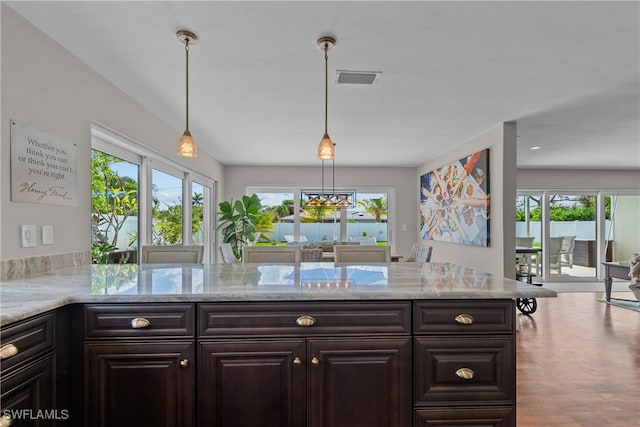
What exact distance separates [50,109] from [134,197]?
144 cm

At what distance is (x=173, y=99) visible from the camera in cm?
310

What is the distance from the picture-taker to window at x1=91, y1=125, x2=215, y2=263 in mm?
2836

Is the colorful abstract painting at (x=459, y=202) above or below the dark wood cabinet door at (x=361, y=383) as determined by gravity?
above

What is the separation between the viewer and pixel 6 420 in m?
1.18

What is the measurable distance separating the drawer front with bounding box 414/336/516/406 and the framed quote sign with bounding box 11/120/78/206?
2.20 meters

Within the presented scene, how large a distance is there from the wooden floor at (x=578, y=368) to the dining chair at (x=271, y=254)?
1.88 metres

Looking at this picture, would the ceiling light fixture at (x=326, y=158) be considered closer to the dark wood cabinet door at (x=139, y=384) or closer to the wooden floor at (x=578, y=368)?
the dark wood cabinet door at (x=139, y=384)

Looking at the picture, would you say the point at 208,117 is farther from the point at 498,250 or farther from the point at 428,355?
the point at 498,250

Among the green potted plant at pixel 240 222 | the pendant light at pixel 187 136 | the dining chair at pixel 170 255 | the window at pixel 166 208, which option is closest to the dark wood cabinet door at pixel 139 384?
the pendant light at pixel 187 136

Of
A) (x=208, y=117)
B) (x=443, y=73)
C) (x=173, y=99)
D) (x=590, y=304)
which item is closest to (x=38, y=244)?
(x=173, y=99)

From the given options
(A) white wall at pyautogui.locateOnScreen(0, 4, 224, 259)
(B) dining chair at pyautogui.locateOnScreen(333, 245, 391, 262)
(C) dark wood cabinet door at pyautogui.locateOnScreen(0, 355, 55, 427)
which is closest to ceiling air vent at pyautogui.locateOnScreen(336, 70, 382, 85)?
(B) dining chair at pyautogui.locateOnScreen(333, 245, 391, 262)

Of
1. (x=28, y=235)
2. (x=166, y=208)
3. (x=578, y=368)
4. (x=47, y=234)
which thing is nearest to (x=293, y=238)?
(x=166, y=208)

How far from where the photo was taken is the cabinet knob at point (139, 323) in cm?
147

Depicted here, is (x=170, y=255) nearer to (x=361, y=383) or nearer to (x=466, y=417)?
(x=361, y=383)
